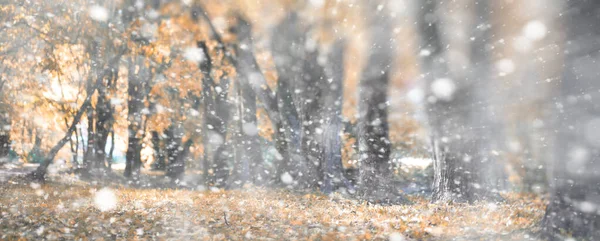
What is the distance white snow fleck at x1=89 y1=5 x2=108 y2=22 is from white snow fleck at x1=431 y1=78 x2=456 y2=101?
10.2 metres

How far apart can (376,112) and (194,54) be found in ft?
20.8

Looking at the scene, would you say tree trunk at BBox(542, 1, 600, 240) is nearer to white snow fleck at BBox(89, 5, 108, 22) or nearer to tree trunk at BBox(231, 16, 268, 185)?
tree trunk at BBox(231, 16, 268, 185)

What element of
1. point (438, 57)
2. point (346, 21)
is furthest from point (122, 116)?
point (438, 57)

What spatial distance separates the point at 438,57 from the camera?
38.5 ft

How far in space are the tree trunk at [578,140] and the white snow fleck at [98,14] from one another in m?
13.2

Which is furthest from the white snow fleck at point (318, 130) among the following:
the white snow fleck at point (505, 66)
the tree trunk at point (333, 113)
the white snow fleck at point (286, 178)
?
the white snow fleck at point (505, 66)

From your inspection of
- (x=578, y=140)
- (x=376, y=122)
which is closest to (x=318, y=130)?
(x=376, y=122)

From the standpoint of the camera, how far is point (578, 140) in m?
5.59

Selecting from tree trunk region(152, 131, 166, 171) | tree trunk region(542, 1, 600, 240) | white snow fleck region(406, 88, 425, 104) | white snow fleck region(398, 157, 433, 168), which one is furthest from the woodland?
white snow fleck region(398, 157, 433, 168)

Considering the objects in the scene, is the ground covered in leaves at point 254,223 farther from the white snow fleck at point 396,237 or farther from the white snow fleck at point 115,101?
the white snow fleck at point 115,101

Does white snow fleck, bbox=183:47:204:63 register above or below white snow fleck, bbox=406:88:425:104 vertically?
above

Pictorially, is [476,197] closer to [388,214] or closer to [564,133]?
[388,214]

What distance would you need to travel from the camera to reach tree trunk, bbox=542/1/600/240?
218 inches

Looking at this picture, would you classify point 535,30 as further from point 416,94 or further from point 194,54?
point 194,54
